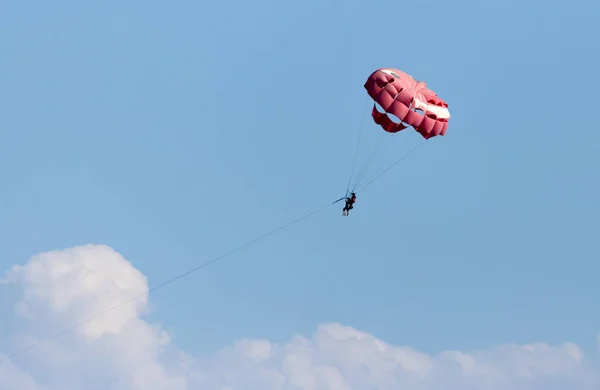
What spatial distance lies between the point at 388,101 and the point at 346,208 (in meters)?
8.88

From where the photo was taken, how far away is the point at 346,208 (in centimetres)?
7712

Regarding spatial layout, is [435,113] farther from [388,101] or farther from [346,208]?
[346,208]

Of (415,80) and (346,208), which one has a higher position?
(415,80)

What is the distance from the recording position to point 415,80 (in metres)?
80.2

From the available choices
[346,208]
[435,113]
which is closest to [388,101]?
[435,113]

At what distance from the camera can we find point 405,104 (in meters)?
76.1

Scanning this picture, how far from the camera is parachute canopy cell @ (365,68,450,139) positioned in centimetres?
7612

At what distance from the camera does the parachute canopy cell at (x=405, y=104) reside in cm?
7612

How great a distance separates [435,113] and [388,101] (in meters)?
3.99

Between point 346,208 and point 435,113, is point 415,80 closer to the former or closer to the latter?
point 435,113

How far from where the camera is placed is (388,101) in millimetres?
76125

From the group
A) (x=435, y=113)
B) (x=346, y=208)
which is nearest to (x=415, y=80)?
(x=435, y=113)

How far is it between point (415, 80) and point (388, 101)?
5282 millimetres

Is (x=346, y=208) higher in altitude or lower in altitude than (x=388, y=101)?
lower
